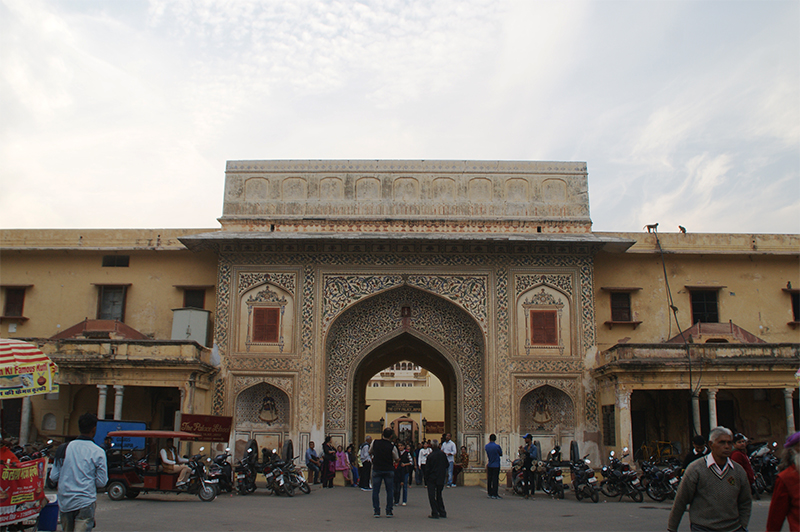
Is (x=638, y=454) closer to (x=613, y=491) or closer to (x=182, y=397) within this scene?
(x=613, y=491)

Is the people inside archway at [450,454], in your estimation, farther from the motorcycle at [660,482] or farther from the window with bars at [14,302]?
the window with bars at [14,302]

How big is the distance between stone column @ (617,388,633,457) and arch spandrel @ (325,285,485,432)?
3.53 m

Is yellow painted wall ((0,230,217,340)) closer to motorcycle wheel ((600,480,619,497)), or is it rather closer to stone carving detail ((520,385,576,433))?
stone carving detail ((520,385,576,433))

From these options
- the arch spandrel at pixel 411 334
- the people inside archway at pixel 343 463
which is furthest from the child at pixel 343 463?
the arch spandrel at pixel 411 334

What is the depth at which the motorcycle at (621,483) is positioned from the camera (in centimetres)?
1280

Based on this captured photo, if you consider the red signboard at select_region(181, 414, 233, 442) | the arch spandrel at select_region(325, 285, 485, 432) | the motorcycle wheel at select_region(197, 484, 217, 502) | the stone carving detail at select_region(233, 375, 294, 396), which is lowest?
the motorcycle wheel at select_region(197, 484, 217, 502)

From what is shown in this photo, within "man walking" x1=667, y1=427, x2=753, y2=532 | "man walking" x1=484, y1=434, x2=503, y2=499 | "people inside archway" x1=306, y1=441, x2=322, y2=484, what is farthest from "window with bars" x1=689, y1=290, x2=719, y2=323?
"man walking" x1=667, y1=427, x2=753, y2=532

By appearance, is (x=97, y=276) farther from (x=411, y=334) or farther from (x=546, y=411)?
(x=546, y=411)

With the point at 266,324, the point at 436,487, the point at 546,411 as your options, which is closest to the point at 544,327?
the point at 546,411

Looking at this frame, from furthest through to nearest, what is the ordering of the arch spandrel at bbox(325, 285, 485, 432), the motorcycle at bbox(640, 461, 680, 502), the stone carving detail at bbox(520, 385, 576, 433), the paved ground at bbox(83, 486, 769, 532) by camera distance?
A: the arch spandrel at bbox(325, 285, 485, 432) < the stone carving detail at bbox(520, 385, 576, 433) < the motorcycle at bbox(640, 461, 680, 502) < the paved ground at bbox(83, 486, 769, 532)

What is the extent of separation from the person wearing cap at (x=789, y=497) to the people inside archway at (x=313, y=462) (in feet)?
43.7

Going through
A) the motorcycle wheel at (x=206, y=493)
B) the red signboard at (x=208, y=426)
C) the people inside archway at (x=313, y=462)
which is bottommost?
the motorcycle wheel at (x=206, y=493)

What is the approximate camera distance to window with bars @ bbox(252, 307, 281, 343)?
58.6ft

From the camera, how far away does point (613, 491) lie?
13117 mm
